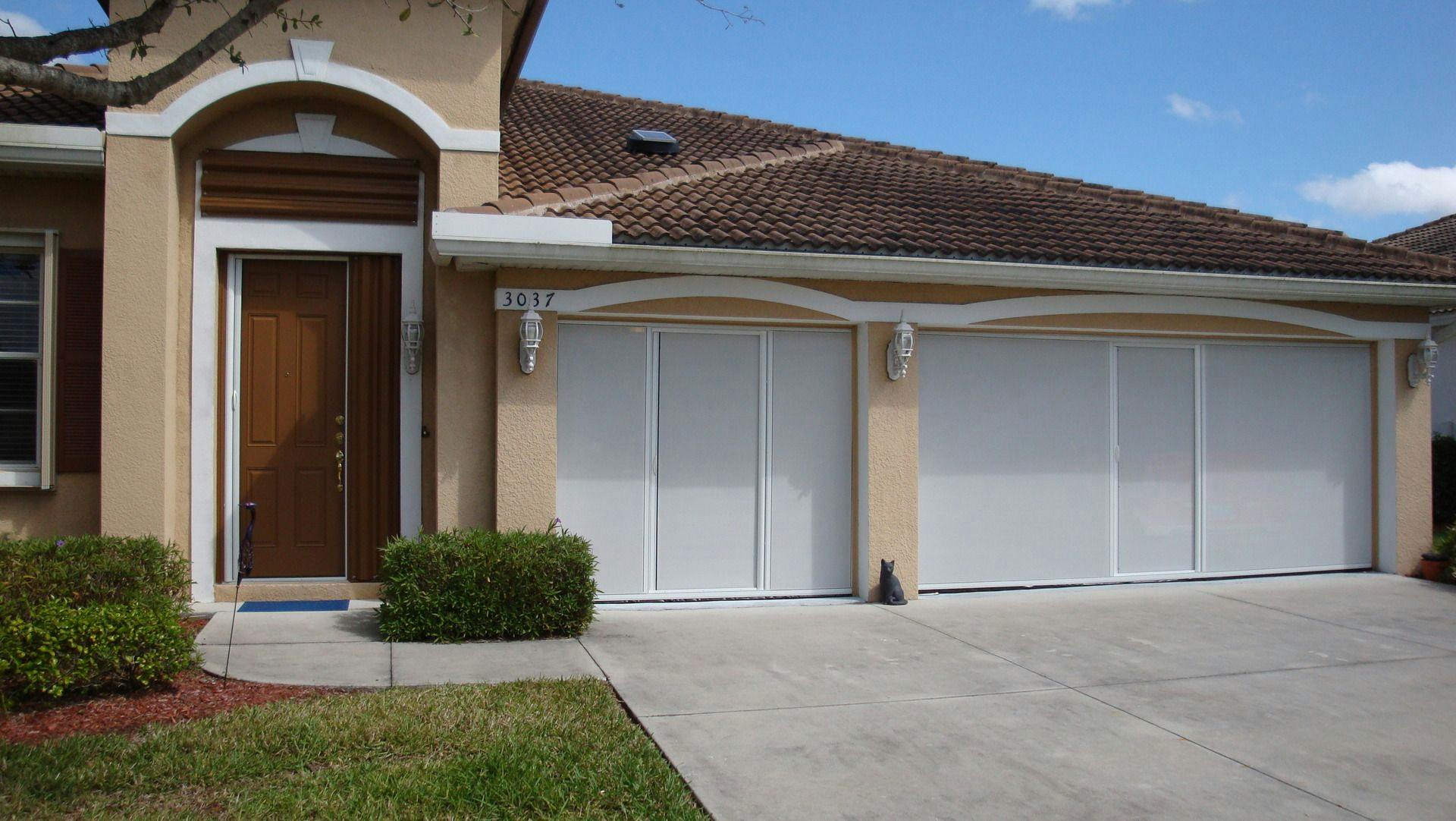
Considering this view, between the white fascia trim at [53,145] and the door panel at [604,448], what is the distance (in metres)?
3.67

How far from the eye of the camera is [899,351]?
895 cm

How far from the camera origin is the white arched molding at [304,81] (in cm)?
813

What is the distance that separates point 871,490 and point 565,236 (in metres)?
3.27

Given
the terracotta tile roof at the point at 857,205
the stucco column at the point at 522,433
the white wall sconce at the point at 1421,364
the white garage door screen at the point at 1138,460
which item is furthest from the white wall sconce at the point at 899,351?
the white wall sconce at the point at 1421,364

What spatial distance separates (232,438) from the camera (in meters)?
8.64

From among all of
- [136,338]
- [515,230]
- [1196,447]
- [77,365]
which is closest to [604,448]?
[515,230]

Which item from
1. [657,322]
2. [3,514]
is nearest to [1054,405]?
[657,322]

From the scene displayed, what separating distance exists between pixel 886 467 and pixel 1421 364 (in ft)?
19.0

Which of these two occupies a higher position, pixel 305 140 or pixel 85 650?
pixel 305 140

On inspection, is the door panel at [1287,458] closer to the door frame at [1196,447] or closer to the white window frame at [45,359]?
the door frame at [1196,447]

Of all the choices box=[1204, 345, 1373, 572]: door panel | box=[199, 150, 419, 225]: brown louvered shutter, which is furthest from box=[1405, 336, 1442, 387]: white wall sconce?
box=[199, 150, 419, 225]: brown louvered shutter

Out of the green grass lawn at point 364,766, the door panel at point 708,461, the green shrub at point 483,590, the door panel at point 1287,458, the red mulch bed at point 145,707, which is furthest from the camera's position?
the door panel at point 1287,458

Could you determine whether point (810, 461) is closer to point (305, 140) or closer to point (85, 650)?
point (305, 140)

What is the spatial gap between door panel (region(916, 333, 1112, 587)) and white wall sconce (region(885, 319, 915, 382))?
1.59 ft
